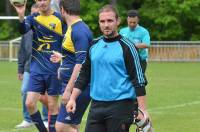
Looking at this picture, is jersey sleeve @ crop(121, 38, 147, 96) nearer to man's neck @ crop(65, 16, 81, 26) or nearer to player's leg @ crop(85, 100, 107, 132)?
player's leg @ crop(85, 100, 107, 132)

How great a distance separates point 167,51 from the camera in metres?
36.9

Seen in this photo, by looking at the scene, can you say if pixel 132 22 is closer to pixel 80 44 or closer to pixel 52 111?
pixel 52 111

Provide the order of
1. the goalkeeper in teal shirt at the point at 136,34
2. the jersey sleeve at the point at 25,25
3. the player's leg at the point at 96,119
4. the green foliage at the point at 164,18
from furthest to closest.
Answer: the green foliage at the point at 164,18 < the goalkeeper in teal shirt at the point at 136,34 < the jersey sleeve at the point at 25,25 < the player's leg at the point at 96,119

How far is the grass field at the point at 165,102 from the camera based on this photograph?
40.3 ft

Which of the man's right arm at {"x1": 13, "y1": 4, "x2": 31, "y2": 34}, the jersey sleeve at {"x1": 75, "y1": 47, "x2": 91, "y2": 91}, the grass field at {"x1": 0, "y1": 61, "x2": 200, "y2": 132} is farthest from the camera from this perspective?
the grass field at {"x1": 0, "y1": 61, "x2": 200, "y2": 132}

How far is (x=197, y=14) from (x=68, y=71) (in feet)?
123

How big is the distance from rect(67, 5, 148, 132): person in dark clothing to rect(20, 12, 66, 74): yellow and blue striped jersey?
10.1 feet

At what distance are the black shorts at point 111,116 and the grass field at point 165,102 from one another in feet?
14.6

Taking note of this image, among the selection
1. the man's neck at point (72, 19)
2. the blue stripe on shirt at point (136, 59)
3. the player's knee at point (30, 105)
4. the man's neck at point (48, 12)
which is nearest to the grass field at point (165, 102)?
the player's knee at point (30, 105)

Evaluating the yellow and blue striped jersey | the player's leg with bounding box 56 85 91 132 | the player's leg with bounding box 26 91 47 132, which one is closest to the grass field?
the player's leg with bounding box 26 91 47 132

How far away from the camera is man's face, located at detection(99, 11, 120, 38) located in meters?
7.14

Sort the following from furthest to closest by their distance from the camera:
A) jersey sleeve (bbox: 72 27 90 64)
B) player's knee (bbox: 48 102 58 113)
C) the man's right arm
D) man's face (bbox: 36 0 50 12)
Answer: player's knee (bbox: 48 102 58 113) < man's face (bbox: 36 0 50 12) < the man's right arm < jersey sleeve (bbox: 72 27 90 64)

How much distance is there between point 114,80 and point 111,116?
15.1 inches

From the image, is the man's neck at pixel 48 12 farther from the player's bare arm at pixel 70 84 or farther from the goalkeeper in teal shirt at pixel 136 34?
the goalkeeper in teal shirt at pixel 136 34
